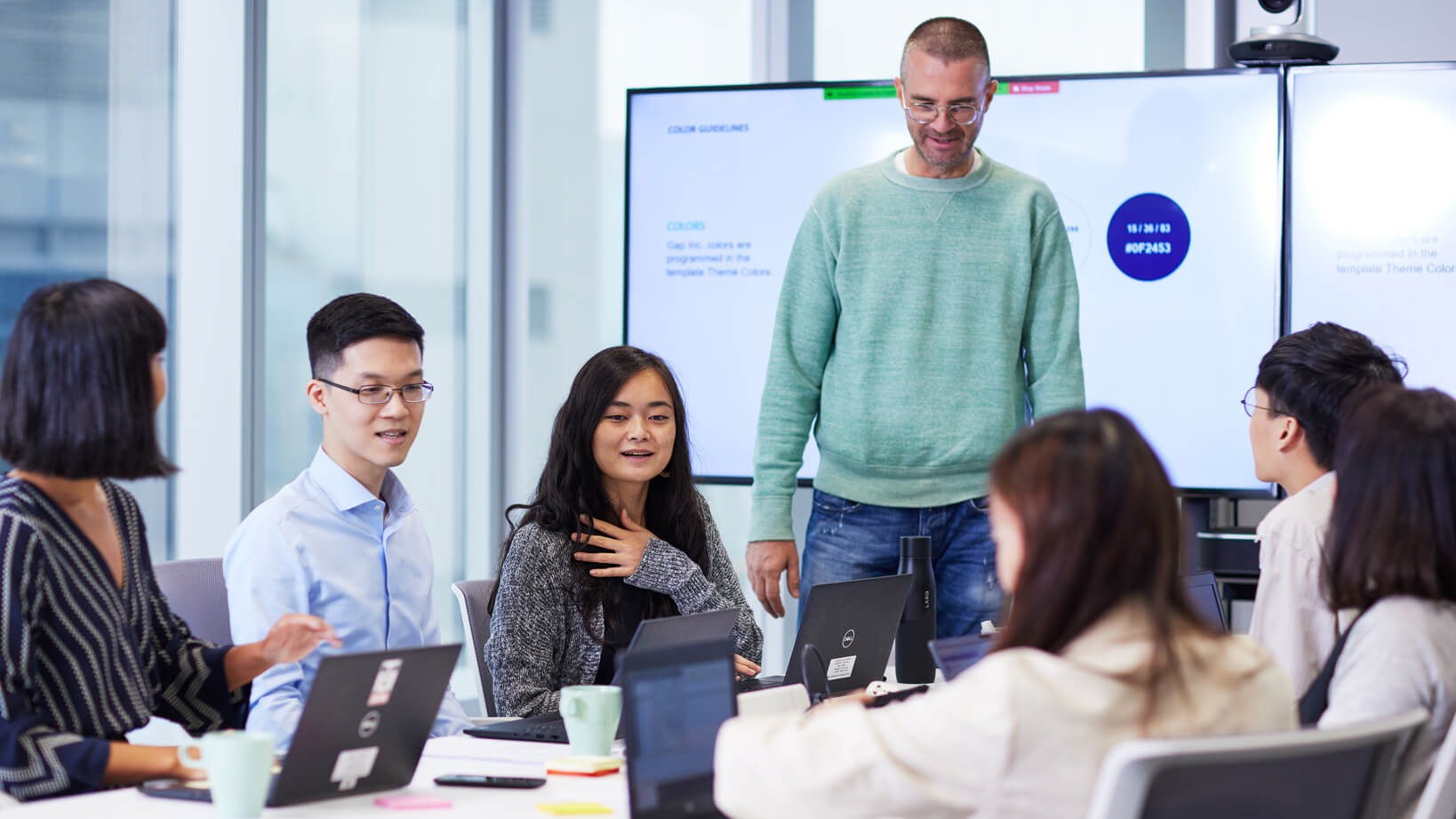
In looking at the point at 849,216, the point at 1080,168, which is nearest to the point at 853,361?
the point at 849,216

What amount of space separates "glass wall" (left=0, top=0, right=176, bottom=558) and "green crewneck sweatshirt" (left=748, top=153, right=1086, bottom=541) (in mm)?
1520

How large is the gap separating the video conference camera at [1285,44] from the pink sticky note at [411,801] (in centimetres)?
310

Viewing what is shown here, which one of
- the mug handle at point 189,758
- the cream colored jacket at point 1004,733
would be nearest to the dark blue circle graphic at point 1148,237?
the cream colored jacket at point 1004,733

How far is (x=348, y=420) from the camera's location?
7.77ft

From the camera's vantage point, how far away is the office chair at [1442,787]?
1.46 m

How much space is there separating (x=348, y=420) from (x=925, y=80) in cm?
130

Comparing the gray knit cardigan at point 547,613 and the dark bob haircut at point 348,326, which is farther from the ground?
the dark bob haircut at point 348,326

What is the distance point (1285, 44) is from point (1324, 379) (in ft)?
5.58

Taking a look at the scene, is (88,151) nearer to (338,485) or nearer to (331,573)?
(338,485)

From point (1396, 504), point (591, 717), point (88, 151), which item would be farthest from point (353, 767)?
point (88, 151)

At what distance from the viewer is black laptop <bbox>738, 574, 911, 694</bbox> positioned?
78.6 inches

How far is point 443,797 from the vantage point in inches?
61.2

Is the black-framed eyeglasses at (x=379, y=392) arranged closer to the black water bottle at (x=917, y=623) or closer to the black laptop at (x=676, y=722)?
the black water bottle at (x=917, y=623)

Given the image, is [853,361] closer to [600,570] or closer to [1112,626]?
[600,570]
